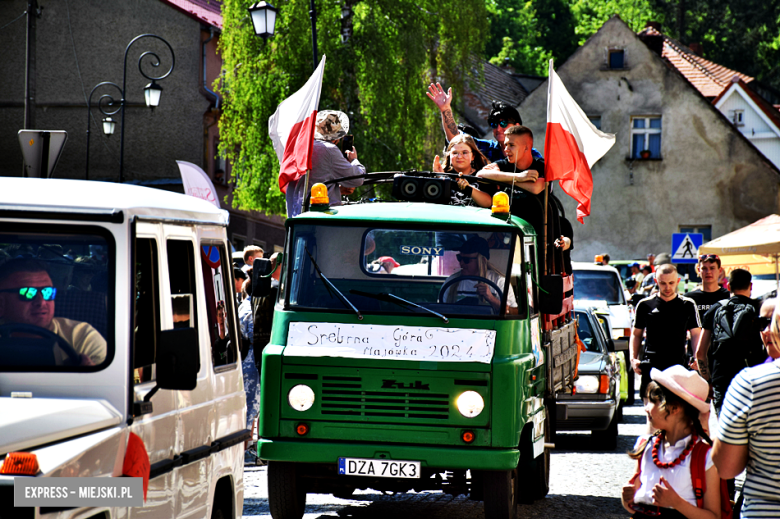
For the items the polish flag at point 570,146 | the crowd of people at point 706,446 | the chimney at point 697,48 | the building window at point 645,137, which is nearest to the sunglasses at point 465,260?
the polish flag at point 570,146

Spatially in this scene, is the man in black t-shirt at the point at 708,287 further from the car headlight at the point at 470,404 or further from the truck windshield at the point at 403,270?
the car headlight at the point at 470,404

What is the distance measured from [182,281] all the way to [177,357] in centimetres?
104

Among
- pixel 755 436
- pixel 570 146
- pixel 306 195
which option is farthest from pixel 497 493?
pixel 755 436

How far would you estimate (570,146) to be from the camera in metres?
10.2

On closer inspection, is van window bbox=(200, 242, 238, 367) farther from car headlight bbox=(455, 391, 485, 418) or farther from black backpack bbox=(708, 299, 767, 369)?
black backpack bbox=(708, 299, 767, 369)

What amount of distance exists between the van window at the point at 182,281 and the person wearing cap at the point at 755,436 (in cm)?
269

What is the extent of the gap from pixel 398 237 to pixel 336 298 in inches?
27.3

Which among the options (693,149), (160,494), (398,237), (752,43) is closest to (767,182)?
(693,149)

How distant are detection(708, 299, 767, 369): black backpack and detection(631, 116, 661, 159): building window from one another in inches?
1429

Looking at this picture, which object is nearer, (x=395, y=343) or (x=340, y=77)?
(x=395, y=343)

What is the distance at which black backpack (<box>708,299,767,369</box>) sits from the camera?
31.0ft

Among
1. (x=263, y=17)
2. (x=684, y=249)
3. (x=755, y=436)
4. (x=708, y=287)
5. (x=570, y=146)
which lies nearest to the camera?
(x=755, y=436)

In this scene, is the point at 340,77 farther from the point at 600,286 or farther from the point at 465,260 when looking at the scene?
the point at 465,260

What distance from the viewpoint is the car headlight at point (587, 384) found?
43.9 feet
